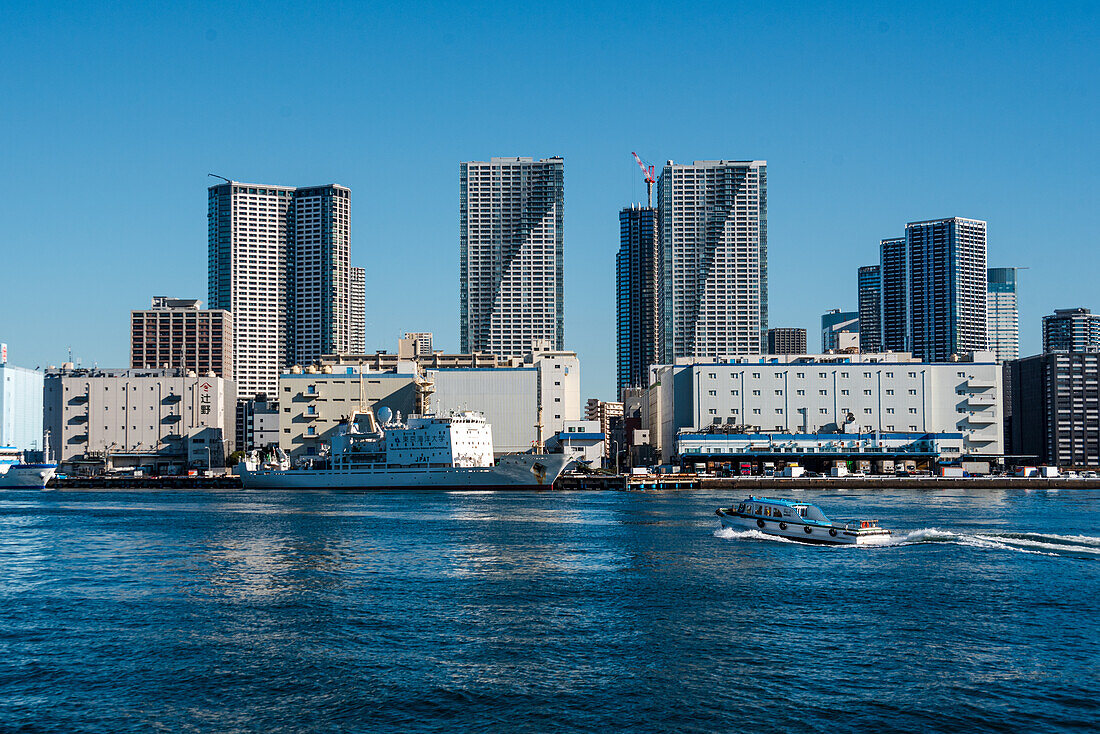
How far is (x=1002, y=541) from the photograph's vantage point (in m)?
56.3

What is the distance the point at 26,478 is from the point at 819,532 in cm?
13563

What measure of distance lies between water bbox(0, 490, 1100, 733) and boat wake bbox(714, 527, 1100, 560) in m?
0.25

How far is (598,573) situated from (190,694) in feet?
76.2

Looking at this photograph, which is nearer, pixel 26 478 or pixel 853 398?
pixel 26 478

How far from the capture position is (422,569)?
47.1 metres

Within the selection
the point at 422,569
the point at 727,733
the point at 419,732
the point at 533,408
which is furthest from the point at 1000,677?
the point at 533,408

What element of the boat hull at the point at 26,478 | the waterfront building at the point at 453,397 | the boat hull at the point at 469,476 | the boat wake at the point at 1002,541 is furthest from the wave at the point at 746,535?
the boat hull at the point at 26,478

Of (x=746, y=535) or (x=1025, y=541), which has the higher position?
(x=1025, y=541)

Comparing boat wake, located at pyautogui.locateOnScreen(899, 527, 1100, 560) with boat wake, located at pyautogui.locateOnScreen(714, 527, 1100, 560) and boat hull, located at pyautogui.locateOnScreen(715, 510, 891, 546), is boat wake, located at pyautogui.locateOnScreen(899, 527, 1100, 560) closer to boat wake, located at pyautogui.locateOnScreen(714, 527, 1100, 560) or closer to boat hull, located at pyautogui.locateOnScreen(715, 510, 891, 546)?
boat wake, located at pyautogui.locateOnScreen(714, 527, 1100, 560)

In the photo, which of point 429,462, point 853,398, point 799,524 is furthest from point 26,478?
point 799,524

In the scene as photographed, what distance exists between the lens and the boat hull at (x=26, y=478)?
15188 centimetres

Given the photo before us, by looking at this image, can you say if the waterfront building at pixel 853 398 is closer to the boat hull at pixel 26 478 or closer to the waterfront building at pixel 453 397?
the waterfront building at pixel 453 397

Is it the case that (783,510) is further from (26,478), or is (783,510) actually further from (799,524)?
(26,478)

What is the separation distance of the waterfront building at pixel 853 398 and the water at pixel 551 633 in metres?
104
